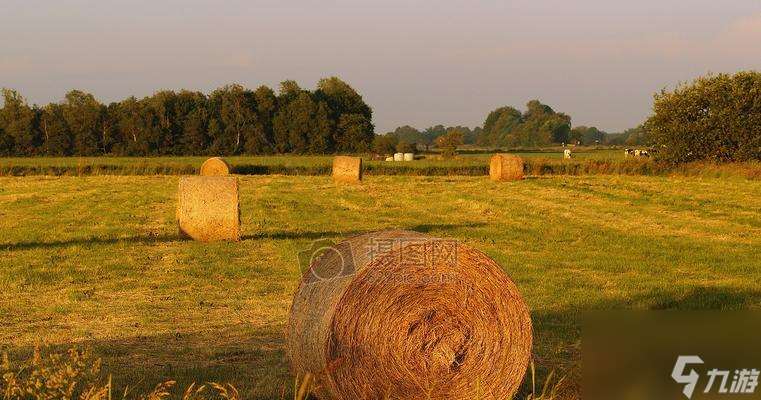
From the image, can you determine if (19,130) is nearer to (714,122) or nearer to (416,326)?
→ (714,122)

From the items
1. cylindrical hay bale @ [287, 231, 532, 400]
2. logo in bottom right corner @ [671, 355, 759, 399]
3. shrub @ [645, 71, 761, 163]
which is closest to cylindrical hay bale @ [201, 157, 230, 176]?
shrub @ [645, 71, 761, 163]

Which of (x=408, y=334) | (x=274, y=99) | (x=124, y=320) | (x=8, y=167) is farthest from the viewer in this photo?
(x=274, y=99)

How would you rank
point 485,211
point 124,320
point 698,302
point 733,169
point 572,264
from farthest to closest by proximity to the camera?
point 733,169, point 485,211, point 572,264, point 698,302, point 124,320

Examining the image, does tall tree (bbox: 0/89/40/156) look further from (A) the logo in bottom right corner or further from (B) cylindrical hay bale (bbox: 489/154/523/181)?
(A) the logo in bottom right corner

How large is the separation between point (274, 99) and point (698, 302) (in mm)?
79978

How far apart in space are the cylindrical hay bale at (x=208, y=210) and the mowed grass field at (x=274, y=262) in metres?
0.44

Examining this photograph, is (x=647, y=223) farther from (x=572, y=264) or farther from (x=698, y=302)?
(x=698, y=302)

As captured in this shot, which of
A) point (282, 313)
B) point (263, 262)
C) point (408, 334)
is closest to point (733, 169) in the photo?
point (263, 262)

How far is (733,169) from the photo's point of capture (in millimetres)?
41281

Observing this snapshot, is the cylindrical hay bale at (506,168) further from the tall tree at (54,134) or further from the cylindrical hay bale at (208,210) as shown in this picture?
the tall tree at (54,134)

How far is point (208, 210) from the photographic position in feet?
62.3

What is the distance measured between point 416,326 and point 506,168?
33358mm

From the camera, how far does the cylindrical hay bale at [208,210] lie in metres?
19.0

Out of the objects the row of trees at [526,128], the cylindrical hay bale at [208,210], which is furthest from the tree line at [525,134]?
the cylindrical hay bale at [208,210]
